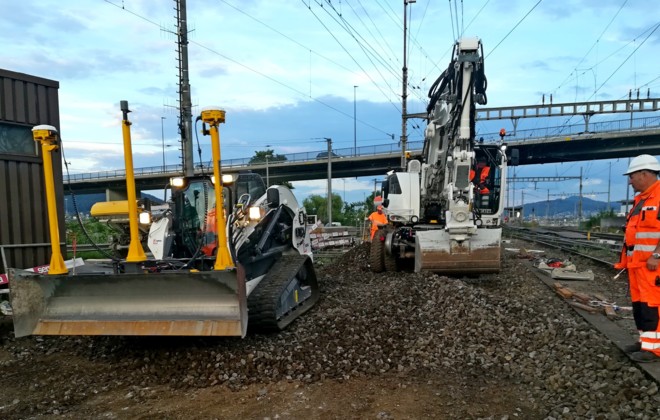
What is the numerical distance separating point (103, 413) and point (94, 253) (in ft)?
52.0

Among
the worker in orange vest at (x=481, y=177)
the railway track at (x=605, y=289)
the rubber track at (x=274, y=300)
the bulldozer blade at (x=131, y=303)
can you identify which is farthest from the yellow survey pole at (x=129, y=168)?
the worker in orange vest at (x=481, y=177)

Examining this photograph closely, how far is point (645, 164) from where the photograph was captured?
4.52m

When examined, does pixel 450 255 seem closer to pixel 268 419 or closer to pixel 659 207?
pixel 659 207

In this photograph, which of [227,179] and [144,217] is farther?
[144,217]

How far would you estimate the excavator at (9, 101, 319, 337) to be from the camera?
4.84 metres

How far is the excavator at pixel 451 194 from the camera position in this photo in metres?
8.79

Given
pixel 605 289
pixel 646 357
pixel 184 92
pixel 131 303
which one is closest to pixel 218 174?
pixel 131 303

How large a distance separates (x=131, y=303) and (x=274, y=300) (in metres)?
1.57

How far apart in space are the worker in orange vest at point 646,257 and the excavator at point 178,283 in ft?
12.2

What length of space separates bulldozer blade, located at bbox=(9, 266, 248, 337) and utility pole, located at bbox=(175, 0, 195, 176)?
10.8 m

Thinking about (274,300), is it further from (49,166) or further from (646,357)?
(646,357)

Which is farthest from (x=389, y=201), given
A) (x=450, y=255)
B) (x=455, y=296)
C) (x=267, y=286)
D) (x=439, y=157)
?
(x=267, y=286)

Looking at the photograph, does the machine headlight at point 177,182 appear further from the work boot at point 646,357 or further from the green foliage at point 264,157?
the green foliage at point 264,157

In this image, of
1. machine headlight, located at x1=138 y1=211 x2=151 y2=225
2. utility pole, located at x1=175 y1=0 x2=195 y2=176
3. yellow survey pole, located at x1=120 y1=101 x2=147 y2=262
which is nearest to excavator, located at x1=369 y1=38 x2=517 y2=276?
machine headlight, located at x1=138 y1=211 x2=151 y2=225
